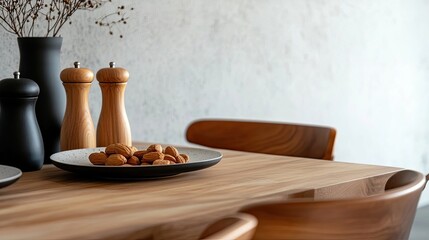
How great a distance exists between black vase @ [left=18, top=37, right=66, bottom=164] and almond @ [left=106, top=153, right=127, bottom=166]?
311mm

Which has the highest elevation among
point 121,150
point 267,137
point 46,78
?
point 46,78

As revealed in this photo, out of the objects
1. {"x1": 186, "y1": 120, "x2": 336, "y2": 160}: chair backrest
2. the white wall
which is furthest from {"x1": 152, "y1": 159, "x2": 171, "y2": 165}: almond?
the white wall

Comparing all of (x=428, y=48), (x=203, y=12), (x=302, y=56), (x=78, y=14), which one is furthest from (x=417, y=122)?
(x=78, y=14)

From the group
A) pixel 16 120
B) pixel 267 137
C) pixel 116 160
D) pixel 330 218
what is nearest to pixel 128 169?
pixel 116 160

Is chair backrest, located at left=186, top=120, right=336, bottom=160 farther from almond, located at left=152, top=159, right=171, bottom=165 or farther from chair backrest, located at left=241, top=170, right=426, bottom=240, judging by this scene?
chair backrest, located at left=241, top=170, right=426, bottom=240

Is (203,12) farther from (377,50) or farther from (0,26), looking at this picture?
(377,50)

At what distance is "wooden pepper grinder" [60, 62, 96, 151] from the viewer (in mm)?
1698

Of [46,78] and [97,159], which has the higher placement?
[46,78]

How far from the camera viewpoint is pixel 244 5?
3.38 meters

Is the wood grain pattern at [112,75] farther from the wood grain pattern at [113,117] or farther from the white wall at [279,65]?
the white wall at [279,65]

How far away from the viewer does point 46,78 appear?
1718mm

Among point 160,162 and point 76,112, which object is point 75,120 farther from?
point 160,162

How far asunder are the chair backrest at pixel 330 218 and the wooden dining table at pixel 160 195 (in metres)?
0.22

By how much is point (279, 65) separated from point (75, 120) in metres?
2.06
